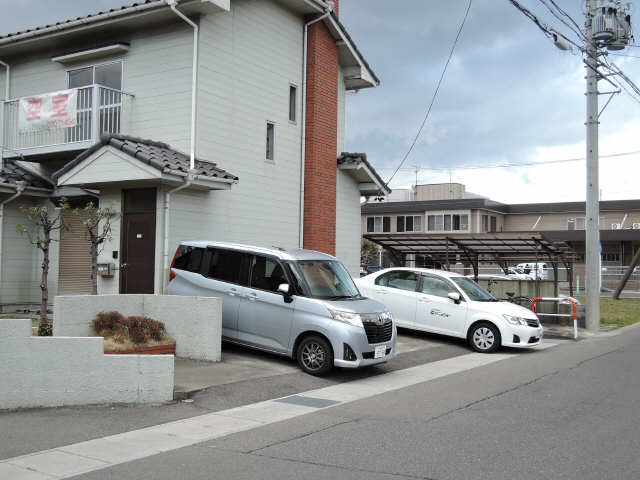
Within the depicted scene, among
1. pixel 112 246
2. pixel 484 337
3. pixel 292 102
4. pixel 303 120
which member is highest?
pixel 292 102

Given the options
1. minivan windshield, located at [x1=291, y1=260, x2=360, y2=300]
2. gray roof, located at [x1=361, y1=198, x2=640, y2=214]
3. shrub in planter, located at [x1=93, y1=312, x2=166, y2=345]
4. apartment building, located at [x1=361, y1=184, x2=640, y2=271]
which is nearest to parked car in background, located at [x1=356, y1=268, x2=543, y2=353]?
minivan windshield, located at [x1=291, y1=260, x2=360, y2=300]

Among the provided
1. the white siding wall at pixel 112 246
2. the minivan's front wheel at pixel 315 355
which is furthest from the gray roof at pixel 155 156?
the minivan's front wheel at pixel 315 355

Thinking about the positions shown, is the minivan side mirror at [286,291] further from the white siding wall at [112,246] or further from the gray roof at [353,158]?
the gray roof at [353,158]

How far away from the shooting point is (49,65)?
56.0 feet

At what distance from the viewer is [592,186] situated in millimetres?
18703

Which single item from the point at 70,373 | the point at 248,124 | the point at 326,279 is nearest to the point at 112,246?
the point at 248,124

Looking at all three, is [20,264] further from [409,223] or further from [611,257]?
[611,257]

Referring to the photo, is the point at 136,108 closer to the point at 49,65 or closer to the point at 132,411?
the point at 49,65

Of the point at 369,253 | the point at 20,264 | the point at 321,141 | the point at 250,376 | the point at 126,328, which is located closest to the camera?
the point at 250,376

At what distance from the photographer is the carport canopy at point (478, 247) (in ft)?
66.9

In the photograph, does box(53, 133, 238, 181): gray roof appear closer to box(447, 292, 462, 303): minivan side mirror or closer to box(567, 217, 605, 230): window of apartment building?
box(447, 292, 462, 303): minivan side mirror

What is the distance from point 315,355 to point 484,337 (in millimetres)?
5061

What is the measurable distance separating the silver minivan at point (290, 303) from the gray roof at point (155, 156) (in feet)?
5.50

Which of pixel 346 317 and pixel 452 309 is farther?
pixel 452 309
